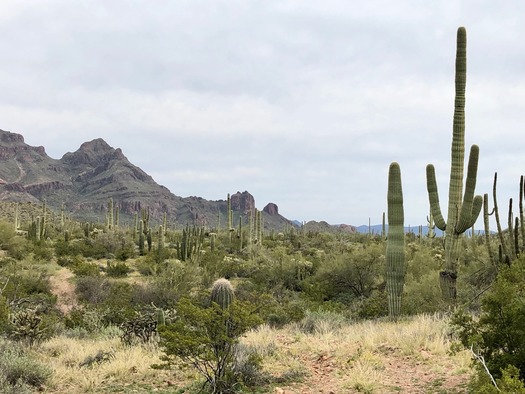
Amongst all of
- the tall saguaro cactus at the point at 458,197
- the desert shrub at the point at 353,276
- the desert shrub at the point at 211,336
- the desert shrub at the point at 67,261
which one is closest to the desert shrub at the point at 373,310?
the tall saguaro cactus at the point at 458,197

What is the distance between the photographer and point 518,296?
5.57 meters

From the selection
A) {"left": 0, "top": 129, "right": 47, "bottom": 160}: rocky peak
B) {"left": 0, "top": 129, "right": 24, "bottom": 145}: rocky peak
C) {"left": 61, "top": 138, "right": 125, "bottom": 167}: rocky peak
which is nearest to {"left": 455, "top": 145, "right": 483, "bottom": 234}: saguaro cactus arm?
{"left": 0, "top": 129, "right": 47, "bottom": 160}: rocky peak

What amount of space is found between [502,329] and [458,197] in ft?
21.2

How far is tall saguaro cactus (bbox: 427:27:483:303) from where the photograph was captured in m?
11.5

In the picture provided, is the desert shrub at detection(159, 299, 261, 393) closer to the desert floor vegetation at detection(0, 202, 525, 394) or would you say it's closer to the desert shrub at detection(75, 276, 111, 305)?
the desert floor vegetation at detection(0, 202, 525, 394)

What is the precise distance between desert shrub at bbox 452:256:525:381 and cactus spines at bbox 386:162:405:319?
6.49 m

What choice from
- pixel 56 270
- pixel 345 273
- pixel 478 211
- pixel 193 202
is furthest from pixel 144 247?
pixel 193 202

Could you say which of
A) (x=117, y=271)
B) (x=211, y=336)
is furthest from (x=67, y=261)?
(x=211, y=336)

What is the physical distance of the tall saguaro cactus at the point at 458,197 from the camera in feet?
37.7

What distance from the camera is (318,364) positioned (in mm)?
8531

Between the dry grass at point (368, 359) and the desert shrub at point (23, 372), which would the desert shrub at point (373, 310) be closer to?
the dry grass at point (368, 359)

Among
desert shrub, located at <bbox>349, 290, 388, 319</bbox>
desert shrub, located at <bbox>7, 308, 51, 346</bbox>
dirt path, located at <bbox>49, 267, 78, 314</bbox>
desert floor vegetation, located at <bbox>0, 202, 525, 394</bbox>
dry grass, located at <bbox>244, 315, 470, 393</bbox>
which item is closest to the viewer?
desert floor vegetation, located at <bbox>0, 202, 525, 394</bbox>

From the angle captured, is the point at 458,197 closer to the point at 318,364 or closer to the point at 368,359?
the point at 368,359

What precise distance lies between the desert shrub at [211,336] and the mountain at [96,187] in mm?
110594
